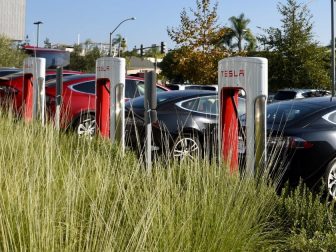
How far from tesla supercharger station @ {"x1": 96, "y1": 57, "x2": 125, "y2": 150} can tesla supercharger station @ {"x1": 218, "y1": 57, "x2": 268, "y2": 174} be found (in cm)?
210

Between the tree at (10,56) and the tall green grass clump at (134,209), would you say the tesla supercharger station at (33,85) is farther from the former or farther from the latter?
the tree at (10,56)

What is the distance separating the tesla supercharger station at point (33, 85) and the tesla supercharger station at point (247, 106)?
484 centimetres

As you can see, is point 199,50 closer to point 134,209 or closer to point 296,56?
point 296,56

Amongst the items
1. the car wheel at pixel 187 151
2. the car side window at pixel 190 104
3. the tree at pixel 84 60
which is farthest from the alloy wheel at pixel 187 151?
the tree at pixel 84 60

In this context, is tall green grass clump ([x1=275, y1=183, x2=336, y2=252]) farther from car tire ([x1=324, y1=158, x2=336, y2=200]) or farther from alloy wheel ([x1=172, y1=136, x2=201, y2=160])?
car tire ([x1=324, y1=158, x2=336, y2=200])

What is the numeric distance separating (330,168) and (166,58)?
78696 mm

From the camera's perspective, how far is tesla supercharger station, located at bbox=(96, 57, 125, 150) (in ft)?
26.9

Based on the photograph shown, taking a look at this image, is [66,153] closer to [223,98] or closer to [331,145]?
[223,98]

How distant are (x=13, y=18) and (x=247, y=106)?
63467mm

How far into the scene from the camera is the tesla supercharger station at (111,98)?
26.9ft

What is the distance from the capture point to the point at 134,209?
3471 mm

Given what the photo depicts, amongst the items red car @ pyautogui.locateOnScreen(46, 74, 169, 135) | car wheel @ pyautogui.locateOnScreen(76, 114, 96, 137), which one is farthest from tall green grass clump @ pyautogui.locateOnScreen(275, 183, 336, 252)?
red car @ pyautogui.locateOnScreen(46, 74, 169, 135)

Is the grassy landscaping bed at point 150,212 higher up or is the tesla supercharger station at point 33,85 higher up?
the tesla supercharger station at point 33,85

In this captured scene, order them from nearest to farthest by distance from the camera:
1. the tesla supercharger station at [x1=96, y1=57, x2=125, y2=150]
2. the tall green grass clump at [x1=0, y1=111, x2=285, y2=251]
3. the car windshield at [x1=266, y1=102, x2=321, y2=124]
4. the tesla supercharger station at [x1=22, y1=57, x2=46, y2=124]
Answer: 1. the tall green grass clump at [x1=0, y1=111, x2=285, y2=251]
2. the car windshield at [x1=266, y1=102, x2=321, y2=124]
3. the tesla supercharger station at [x1=96, y1=57, x2=125, y2=150]
4. the tesla supercharger station at [x1=22, y1=57, x2=46, y2=124]
